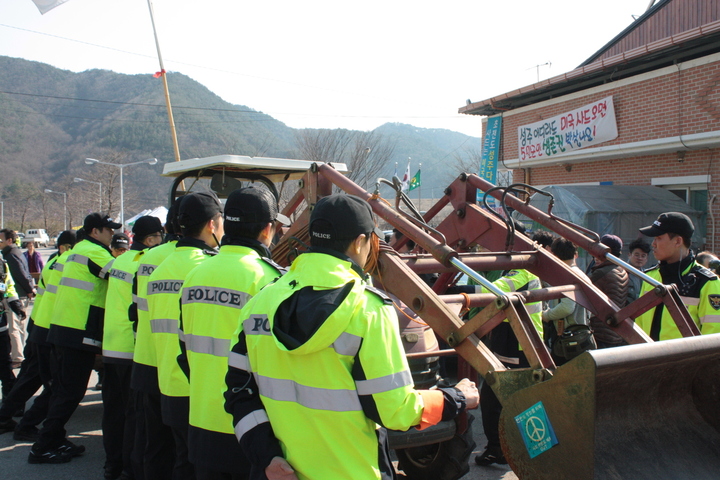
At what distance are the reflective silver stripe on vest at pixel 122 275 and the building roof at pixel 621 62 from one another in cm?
1072

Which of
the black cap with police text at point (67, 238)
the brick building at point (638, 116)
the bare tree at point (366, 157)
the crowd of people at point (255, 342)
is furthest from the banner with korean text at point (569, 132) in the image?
the bare tree at point (366, 157)

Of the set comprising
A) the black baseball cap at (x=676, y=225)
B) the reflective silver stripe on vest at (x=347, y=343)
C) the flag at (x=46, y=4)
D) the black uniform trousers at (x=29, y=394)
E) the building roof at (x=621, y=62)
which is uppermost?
the flag at (x=46, y=4)

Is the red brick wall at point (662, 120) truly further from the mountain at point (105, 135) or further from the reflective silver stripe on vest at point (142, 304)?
the mountain at point (105, 135)

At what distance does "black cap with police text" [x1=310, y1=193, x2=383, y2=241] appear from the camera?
2.06 metres

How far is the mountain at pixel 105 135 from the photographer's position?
80.6 meters

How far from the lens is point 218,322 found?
8.61ft

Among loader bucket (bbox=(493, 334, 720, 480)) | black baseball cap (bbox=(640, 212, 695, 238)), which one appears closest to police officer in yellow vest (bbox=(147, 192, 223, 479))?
loader bucket (bbox=(493, 334, 720, 480))

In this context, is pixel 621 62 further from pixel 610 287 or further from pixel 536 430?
pixel 536 430

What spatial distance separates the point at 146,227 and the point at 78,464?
2162mm

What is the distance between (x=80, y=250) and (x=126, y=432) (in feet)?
5.89

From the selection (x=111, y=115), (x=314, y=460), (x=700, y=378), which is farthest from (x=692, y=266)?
(x=111, y=115)

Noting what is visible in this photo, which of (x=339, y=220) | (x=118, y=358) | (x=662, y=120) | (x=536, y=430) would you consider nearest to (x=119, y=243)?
(x=118, y=358)

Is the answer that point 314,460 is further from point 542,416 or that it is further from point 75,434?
point 75,434

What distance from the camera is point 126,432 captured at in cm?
414
